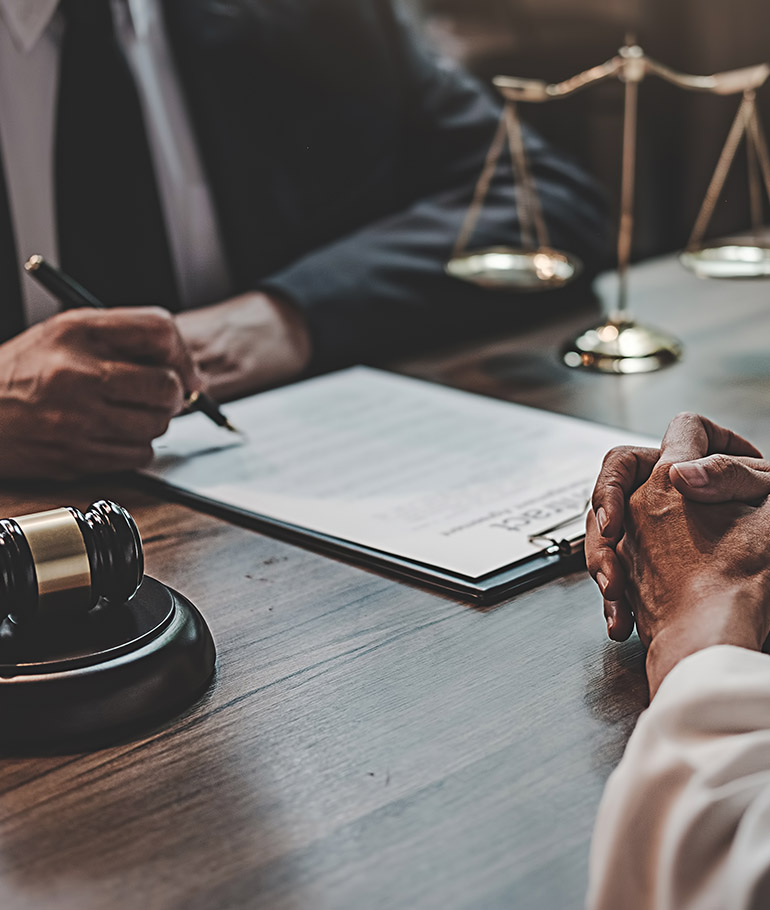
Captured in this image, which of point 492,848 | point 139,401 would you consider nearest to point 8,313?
point 139,401

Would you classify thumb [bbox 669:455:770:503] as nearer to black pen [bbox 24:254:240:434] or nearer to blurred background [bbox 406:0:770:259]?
black pen [bbox 24:254:240:434]

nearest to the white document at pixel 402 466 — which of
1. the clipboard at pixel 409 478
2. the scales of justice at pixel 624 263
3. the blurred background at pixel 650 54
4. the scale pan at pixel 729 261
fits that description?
the clipboard at pixel 409 478

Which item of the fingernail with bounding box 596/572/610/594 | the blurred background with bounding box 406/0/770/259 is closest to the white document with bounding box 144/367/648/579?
the fingernail with bounding box 596/572/610/594

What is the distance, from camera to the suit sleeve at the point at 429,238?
154cm

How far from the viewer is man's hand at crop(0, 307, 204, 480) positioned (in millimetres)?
1098

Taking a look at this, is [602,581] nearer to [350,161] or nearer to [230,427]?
[230,427]

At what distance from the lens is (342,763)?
646 mm

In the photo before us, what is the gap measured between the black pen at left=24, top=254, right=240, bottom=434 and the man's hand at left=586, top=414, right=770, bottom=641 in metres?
0.50

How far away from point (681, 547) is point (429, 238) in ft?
3.42

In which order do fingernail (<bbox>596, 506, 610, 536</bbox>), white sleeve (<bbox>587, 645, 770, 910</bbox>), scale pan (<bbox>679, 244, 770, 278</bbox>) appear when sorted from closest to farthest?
white sleeve (<bbox>587, 645, 770, 910</bbox>) → fingernail (<bbox>596, 506, 610, 536</bbox>) → scale pan (<bbox>679, 244, 770, 278</bbox>)

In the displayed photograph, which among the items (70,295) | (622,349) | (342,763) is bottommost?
(622,349)

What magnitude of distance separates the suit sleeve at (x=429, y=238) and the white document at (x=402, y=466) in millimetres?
175

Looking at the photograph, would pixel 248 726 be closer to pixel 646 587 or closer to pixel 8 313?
pixel 646 587

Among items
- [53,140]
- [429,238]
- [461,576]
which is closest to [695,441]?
[461,576]
